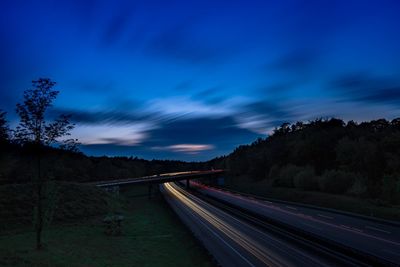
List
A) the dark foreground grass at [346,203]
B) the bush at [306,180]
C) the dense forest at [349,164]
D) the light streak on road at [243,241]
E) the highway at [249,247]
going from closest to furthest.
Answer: the highway at [249,247] → the light streak on road at [243,241] → the dark foreground grass at [346,203] → the dense forest at [349,164] → the bush at [306,180]

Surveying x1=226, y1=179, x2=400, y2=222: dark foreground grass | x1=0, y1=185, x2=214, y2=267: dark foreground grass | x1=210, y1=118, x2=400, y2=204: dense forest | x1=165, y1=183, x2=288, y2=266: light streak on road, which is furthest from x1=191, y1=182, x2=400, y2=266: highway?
x1=0, y1=185, x2=214, y2=267: dark foreground grass

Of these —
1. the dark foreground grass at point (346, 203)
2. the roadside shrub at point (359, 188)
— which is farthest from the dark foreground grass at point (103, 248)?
the roadside shrub at point (359, 188)

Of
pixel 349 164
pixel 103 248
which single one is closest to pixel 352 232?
pixel 103 248

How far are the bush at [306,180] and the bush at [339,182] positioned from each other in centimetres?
676

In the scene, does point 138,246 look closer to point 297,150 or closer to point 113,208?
point 113,208

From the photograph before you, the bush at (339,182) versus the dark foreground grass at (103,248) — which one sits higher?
the bush at (339,182)

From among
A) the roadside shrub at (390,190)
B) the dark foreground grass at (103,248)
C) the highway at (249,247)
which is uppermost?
the roadside shrub at (390,190)

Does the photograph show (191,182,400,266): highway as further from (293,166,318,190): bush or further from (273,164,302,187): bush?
(273,164,302,187): bush

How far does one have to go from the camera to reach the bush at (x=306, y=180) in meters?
78.1

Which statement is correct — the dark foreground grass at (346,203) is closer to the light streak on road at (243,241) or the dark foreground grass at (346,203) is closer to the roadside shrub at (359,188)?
the roadside shrub at (359,188)

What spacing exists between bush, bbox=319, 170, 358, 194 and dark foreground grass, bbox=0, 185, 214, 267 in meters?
36.0

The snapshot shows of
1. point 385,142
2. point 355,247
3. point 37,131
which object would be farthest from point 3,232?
point 385,142

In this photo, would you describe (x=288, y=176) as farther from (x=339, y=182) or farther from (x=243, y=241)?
(x=243, y=241)

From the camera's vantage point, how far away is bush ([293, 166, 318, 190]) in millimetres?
78125
